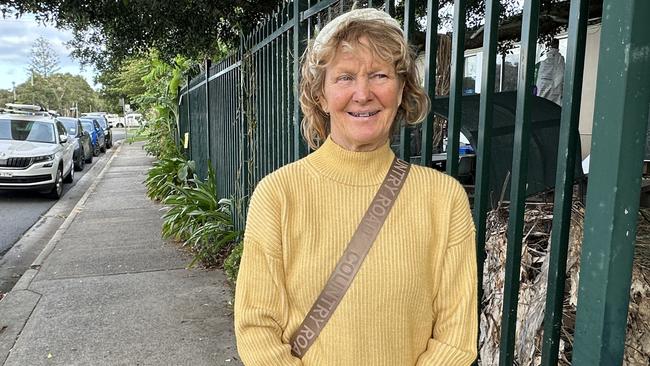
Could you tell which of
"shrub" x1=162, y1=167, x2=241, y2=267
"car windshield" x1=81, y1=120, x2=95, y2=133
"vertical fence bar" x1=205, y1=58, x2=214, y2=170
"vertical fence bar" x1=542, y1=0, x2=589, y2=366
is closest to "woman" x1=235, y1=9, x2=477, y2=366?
"vertical fence bar" x1=542, y1=0, x2=589, y2=366

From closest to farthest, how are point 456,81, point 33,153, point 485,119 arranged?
1. point 485,119
2. point 456,81
3. point 33,153

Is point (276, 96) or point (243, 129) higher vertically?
point (276, 96)

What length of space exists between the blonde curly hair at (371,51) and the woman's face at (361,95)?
17 millimetres

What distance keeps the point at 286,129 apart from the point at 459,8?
230cm

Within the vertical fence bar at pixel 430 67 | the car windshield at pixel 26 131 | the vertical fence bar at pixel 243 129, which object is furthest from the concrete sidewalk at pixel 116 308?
the car windshield at pixel 26 131

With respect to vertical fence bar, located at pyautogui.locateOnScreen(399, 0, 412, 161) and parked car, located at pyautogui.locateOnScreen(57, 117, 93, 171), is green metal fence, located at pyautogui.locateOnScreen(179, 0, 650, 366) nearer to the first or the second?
vertical fence bar, located at pyautogui.locateOnScreen(399, 0, 412, 161)

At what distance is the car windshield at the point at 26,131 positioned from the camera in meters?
12.0

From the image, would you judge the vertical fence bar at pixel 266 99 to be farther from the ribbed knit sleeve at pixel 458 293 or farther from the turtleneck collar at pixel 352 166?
the ribbed knit sleeve at pixel 458 293

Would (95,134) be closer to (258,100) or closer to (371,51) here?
(258,100)

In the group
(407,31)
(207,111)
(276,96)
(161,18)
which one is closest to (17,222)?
(207,111)

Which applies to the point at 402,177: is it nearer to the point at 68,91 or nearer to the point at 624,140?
the point at 624,140

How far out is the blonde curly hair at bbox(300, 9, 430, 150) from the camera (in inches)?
57.9

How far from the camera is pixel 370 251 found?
4.77 ft

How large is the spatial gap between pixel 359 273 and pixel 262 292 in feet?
0.85
